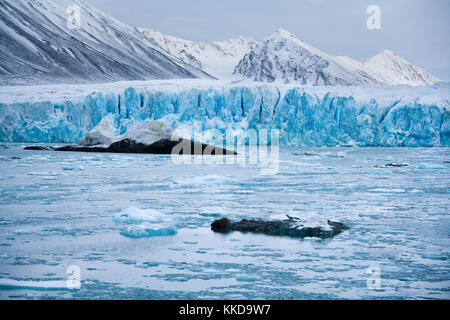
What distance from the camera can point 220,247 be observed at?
4.52m

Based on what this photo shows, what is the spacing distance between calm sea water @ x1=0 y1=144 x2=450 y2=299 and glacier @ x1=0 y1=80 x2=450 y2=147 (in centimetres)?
1614

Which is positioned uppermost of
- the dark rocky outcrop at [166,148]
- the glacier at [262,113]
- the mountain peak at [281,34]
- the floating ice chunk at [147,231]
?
the mountain peak at [281,34]

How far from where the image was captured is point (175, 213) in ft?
20.5

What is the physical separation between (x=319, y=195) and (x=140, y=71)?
87869 mm

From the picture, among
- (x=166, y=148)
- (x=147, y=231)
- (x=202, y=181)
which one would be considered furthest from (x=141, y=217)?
(x=166, y=148)

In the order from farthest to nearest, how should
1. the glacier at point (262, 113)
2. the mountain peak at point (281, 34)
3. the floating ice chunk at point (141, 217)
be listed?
the mountain peak at point (281, 34) < the glacier at point (262, 113) < the floating ice chunk at point (141, 217)

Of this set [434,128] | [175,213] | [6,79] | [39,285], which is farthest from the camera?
[6,79]

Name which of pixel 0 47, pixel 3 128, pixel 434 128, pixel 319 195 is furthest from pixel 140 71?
pixel 319 195

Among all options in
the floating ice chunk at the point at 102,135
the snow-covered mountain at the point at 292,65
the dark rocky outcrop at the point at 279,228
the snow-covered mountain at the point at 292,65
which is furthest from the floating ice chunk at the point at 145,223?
the snow-covered mountain at the point at 292,65

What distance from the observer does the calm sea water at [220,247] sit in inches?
133

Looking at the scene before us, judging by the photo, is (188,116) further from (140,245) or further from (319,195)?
(140,245)

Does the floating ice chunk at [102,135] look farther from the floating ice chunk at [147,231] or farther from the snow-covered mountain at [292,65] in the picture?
the snow-covered mountain at [292,65]

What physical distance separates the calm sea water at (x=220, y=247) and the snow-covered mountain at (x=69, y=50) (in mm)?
62327

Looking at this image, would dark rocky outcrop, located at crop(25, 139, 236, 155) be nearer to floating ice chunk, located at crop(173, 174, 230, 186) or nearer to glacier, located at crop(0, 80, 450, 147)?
glacier, located at crop(0, 80, 450, 147)
